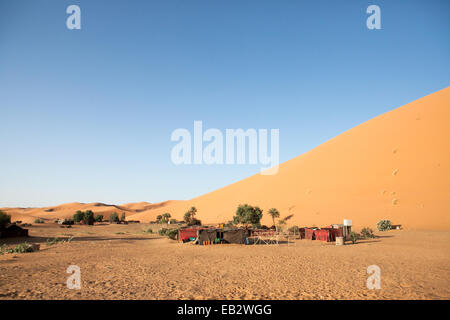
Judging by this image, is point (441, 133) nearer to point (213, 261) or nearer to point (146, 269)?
point (213, 261)

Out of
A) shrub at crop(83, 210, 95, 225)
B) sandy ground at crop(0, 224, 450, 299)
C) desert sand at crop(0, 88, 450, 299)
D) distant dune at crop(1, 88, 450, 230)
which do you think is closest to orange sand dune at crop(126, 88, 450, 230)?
distant dune at crop(1, 88, 450, 230)

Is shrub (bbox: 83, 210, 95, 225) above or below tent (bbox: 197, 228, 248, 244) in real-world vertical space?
below

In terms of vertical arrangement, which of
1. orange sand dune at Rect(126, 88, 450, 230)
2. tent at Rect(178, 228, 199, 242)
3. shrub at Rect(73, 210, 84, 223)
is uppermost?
orange sand dune at Rect(126, 88, 450, 230)

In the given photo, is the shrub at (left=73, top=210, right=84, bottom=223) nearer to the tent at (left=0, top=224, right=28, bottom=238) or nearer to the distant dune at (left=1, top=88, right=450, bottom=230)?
the distant dune at (left=1, top=88, right=450, bottom=230)

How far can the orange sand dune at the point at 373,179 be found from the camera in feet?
124

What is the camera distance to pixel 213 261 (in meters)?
15.9

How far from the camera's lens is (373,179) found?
46062 millimetres

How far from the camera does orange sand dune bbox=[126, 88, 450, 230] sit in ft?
124

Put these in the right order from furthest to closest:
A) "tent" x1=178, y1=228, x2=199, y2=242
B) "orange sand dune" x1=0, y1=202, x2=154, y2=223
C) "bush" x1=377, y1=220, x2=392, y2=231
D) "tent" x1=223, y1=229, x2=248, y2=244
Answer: "orange sand dune" x1=0, y1=202, x2=154, y2=223 < "bush" x1=377, y1=220, x2=392, y2=231 < "tent" x1=178, y1=228, x2=199, y2=242 < "tent" x1=223, y1=229, x2=248, y2=244

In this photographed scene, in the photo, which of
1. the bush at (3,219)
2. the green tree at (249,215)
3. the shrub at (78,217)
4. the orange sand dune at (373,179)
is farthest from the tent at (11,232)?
the shrub at (78,217)

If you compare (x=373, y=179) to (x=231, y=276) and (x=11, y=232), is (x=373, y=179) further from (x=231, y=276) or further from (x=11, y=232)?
(x=11, y=232)

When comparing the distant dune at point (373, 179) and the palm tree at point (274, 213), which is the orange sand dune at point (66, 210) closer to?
the distant dune at point (373, 179)
